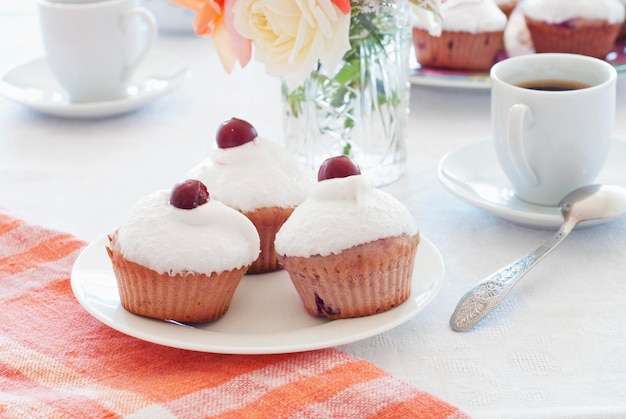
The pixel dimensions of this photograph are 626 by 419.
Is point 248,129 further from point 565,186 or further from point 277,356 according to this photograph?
point 565,186

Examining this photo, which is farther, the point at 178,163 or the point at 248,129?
the point at 178,163

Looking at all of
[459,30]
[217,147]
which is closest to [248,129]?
[217,147]

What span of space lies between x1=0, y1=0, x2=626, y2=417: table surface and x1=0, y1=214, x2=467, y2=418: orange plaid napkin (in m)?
0.06

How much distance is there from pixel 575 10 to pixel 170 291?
987mm

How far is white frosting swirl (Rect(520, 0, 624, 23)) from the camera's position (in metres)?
1.57

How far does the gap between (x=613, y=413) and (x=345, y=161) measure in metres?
0.34

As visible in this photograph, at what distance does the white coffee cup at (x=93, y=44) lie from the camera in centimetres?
146

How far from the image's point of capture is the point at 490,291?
95cm

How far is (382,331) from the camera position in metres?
0.86

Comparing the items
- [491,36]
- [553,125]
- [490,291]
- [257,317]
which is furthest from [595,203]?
[491,36]

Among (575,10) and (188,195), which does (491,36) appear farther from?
(188,195)

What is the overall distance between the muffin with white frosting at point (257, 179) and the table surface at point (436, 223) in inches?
7.0

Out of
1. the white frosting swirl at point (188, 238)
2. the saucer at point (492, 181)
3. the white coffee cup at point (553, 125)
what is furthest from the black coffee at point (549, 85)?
the white frosting swirl at point (188, 238)

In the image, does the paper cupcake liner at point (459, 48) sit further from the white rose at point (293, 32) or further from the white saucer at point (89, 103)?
the white rose at point (293, 32)
